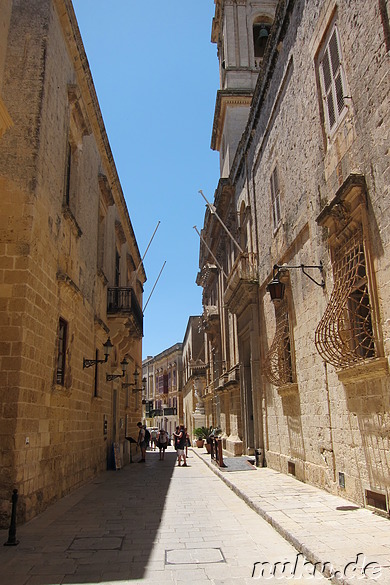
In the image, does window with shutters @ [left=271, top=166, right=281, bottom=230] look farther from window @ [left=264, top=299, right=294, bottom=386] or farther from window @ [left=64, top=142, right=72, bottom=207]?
window @ [left=64, top=142, right=72, bottom=207]

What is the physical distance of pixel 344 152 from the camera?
7.38 m

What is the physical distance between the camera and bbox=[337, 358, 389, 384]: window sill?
5981 mm

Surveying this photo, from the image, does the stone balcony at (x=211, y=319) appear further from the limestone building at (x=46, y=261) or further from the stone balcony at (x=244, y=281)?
the limestone building at (x=46, y=261)

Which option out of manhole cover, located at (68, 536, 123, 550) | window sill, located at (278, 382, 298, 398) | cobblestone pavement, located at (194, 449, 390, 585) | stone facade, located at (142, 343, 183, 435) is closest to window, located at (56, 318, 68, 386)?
manhole cover, located at (68, 536, 123, 550)

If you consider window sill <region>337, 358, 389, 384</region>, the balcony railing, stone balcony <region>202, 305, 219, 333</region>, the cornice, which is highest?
the cornice

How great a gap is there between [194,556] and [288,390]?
5.94 metres

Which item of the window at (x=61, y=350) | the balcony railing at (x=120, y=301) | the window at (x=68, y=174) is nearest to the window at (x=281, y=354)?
the window at (x=61, y=350)

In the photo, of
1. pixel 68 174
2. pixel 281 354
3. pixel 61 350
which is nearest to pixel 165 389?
pixel 281 354

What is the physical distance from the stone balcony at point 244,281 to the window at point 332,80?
22.0 ft

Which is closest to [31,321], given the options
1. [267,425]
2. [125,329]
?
[267,425]

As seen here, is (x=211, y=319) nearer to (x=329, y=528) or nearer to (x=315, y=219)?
(x=315, y=219)

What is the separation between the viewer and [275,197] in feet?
40.3

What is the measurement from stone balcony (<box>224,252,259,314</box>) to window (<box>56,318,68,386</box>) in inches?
241

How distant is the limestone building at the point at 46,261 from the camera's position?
708cm
